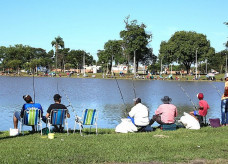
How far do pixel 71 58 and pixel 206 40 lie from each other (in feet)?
199

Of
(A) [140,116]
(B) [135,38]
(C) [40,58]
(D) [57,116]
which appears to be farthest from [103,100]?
(C) [40,58]

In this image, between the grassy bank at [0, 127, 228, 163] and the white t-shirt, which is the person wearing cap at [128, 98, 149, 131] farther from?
the grassy bank at [0, 127, 228, 163]

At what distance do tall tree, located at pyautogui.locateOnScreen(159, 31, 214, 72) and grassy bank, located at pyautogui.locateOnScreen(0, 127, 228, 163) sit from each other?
303 ft

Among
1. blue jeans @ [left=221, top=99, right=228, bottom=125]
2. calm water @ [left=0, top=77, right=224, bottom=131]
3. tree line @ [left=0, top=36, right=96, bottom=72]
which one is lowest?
calm water @ [left=0, top=77, right=224, bottom=131]

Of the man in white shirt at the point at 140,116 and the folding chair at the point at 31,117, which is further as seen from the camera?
the man in white shirt at the point at 140,116

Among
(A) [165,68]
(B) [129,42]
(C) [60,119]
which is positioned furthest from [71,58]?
(C) [60,119]

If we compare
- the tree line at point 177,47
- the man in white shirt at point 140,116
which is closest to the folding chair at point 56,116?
the man in white shirt at point 140,116

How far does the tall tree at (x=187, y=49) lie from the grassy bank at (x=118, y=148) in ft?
303

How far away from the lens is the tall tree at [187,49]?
103 metres

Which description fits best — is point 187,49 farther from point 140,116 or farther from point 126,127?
point 126,127

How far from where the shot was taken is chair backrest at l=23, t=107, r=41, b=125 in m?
11.3

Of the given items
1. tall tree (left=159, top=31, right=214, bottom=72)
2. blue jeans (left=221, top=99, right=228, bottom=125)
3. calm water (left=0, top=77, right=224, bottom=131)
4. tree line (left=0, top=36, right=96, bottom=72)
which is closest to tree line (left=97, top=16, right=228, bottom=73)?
tall tree (left=159, top=31, right=214, bottom=72)

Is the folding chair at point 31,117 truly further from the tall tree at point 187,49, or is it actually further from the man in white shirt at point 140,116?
the tall tree at point 187,49

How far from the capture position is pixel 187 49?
10200cm
